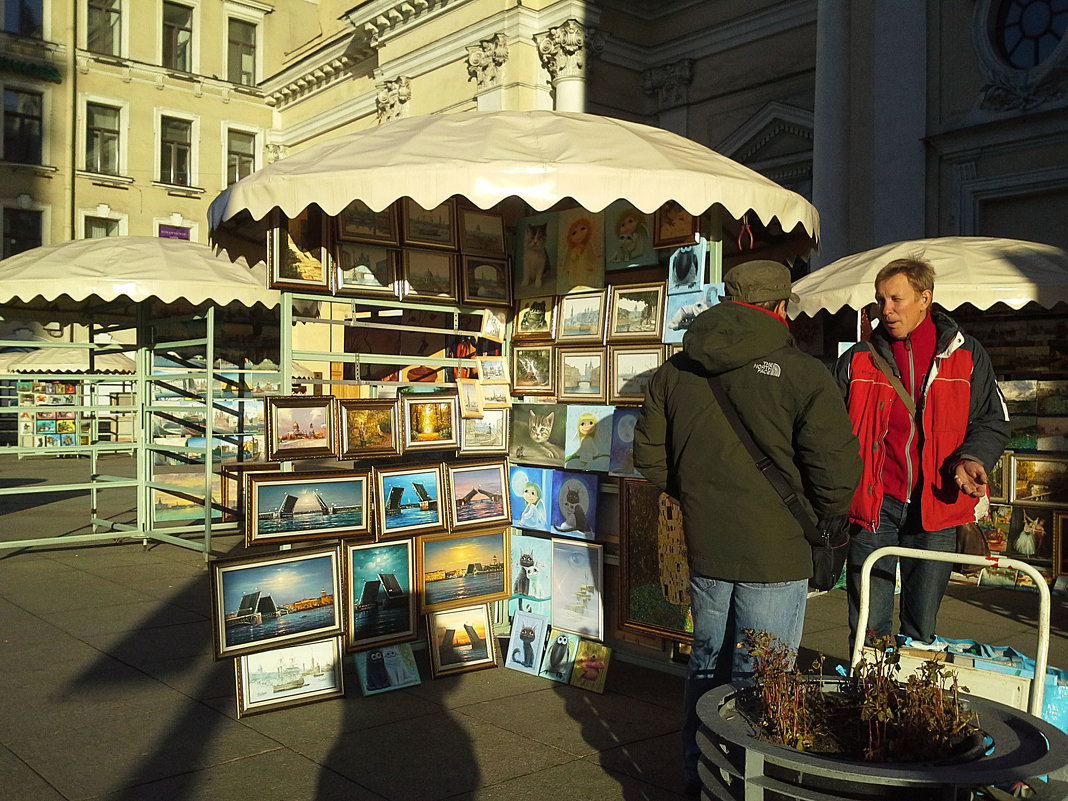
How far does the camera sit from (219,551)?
10367 millimetres

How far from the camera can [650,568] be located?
223 inches

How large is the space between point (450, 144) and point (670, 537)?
237cm

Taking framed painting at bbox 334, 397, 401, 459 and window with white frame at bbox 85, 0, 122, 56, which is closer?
framed painting at bbox 334, 397, 401, 459

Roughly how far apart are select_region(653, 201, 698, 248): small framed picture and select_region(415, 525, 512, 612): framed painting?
1.93 m

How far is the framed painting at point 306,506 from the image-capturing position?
5.26 meters

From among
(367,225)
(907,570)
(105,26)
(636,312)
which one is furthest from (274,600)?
(105,26)

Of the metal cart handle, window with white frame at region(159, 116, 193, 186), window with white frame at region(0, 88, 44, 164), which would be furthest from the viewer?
window with white frame at region(159, 116, 193, 186)

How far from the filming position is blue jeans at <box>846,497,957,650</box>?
14.3 ft

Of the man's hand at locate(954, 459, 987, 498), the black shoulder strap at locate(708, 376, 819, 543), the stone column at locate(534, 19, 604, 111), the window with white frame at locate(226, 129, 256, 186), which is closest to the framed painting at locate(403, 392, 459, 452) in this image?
the black shoulder strap at locate(708, 376, 819, 543)

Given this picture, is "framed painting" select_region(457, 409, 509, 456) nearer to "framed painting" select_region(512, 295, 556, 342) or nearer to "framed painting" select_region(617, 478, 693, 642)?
"framed painting" select_region(512, 295, 556, 342)

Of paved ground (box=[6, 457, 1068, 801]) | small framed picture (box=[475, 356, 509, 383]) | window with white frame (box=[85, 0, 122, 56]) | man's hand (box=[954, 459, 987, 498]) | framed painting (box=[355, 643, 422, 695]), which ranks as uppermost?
window with white frame (box=[85, 0, 122, 56])

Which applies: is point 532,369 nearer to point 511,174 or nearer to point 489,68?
point 511,174

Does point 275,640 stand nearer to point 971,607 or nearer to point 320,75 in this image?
point 971,607

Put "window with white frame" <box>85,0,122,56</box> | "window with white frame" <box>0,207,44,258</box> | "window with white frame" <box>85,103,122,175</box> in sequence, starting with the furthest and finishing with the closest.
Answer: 1. "window with white frame" <box>85,0,122,56</box>
2. "window with white frame" <box>85,103,122,175</box>
3. "window with white frame" <box>0,207,44,258</box>
